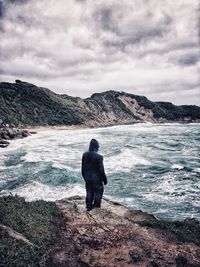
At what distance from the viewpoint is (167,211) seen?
11.9 m

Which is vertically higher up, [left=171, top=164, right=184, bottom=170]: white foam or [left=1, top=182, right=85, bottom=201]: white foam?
[left=171, top=164, right=184, bottom=170]: white foam

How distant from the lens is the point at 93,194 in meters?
8.27

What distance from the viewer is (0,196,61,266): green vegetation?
18.1 ft

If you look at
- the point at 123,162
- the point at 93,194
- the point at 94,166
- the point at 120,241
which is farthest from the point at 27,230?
the point at 123,162

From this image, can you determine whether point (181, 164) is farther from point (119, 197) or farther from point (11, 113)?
point (11, 113)

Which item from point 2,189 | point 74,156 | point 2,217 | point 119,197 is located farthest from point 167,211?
point 74,156

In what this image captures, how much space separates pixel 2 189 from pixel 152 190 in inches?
272

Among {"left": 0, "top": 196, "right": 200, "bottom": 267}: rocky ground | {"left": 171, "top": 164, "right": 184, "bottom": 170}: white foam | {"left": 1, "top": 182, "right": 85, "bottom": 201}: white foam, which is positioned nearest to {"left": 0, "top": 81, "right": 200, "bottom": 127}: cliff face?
{"left": 171, "top": 164, "right": 184, "bottom": 170}: white foam

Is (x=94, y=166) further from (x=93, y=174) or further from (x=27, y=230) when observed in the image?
(x=27, y=230)

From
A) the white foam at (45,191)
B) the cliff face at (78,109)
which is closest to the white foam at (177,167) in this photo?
the white foam at (45,191)

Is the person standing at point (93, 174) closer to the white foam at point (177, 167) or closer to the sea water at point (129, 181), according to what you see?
the sea water at point (129, 181)

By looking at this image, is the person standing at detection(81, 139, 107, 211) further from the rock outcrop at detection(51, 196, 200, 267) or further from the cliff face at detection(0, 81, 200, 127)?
the cliff face at detection(0, 81, 200, 127)

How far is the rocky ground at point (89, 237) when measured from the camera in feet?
19.6

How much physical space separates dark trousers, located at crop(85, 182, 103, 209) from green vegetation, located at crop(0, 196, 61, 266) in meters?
0.82
